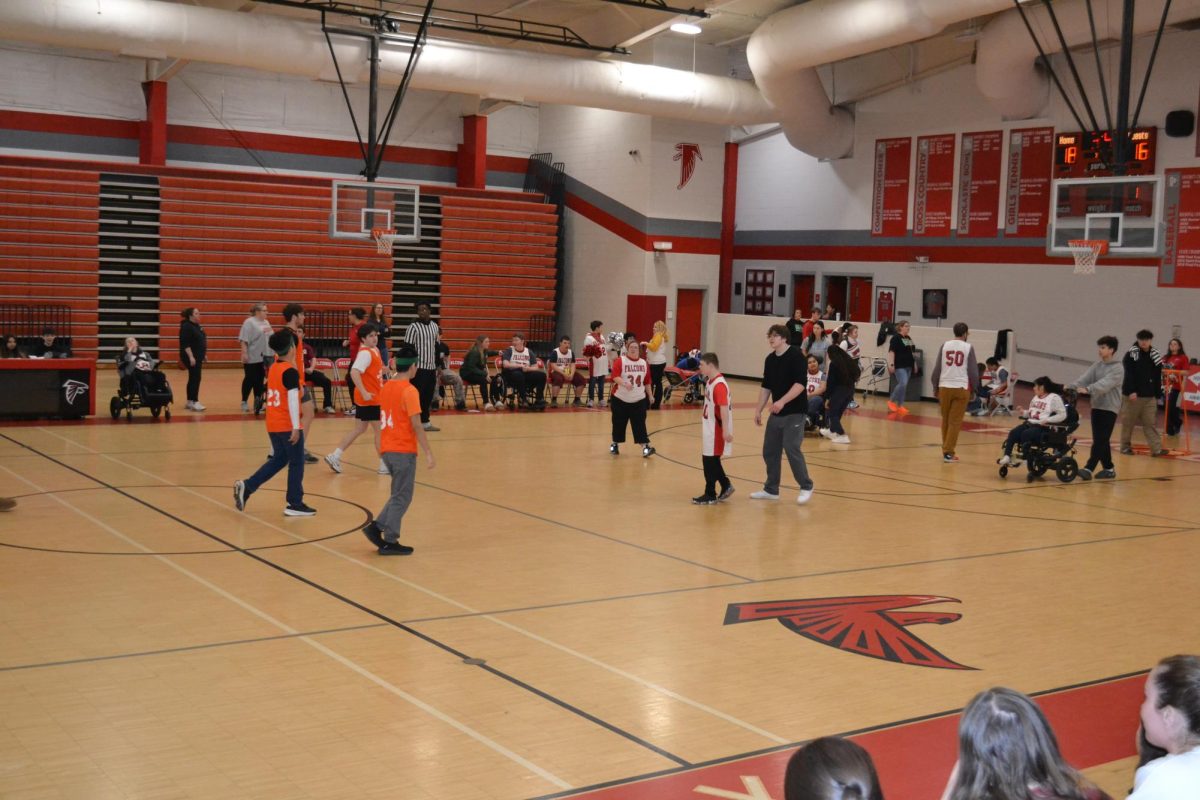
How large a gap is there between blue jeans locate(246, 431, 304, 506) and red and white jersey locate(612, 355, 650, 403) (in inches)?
203

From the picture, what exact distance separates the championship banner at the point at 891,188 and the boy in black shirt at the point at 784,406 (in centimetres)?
1572

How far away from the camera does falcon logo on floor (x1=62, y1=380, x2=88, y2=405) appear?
1672cm

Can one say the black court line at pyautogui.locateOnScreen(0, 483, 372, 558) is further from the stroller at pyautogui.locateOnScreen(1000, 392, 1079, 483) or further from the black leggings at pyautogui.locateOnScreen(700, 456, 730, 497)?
the stroller at pyautogui.locateOnScreen(1000, 392, 1079, 483)

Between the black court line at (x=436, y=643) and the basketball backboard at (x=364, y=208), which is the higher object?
the basketball backboard at (x=364, y=208)

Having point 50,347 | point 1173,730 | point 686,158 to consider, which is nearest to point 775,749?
point 1173,730

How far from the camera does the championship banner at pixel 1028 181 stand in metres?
23.7

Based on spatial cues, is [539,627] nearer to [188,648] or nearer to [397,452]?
[188,648]

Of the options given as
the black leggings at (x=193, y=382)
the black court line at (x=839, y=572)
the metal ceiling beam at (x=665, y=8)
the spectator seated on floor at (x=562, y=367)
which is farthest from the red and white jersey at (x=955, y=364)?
the black leggings at (x=193, y=382)

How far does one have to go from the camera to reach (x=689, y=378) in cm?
2300

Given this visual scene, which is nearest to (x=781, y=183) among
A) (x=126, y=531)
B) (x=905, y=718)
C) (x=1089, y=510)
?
(x=1089, y=510)

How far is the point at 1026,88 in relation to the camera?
22938 mm

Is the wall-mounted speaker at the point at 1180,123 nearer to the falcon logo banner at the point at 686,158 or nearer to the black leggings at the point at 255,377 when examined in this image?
the falcon logo banner at the point at 686,158

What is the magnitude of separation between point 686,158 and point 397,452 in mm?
20422

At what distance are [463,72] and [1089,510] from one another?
14.8 meters
